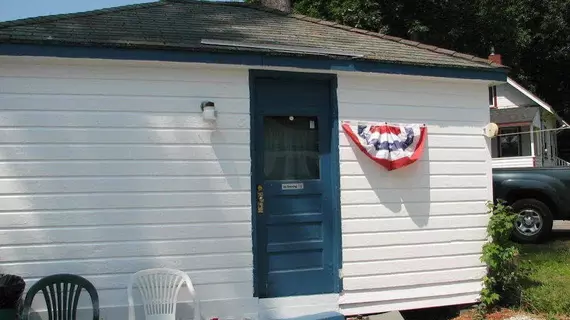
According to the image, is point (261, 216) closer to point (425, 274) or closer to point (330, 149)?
point (330, 149)

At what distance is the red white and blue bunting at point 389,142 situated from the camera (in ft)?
17.8

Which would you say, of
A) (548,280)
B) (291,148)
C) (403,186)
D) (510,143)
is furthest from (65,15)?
(510,143)

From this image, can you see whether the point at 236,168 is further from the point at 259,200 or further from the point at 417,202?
the point at 417,202

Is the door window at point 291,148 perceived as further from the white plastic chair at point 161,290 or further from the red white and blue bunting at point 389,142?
the white plastic chair at point 161,290

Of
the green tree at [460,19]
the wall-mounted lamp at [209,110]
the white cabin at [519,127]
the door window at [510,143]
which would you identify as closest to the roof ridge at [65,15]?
the wall-mounted lamp at [209,110]

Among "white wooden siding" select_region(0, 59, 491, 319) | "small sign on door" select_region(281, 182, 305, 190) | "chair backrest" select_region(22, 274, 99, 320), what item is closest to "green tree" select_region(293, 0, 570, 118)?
"white wooden siding" select_region(0, 59, 491, 319)

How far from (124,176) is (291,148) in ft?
5.32

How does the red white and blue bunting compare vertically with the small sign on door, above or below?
above

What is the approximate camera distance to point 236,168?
5113 millimetres

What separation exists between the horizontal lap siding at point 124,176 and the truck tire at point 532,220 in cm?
601

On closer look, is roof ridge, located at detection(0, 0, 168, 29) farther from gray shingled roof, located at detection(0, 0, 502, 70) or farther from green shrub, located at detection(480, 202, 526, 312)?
green shrub, located at detection(480, 202, 526, 312)

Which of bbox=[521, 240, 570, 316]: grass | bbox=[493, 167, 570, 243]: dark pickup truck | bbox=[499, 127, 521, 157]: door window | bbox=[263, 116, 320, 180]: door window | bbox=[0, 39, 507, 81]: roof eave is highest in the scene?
bbox=[499, 127, 521, 157]: door window

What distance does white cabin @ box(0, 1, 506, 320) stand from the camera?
470cm

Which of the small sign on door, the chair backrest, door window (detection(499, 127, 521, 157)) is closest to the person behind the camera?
the chair backrest
